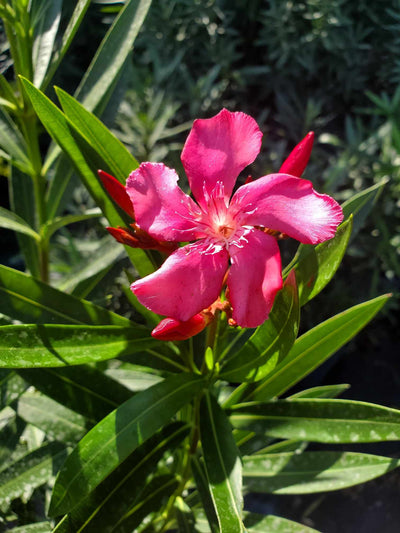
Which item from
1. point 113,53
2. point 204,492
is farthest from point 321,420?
point 113,53

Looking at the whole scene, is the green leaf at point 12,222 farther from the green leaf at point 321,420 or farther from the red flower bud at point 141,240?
the green leaf at point 321,420

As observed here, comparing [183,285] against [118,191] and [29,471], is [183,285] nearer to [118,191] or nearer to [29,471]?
[118,191]

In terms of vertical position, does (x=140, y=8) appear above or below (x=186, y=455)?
above

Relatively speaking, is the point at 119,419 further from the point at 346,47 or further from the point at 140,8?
the point at 346,47

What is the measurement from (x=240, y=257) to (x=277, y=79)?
190 centimetres

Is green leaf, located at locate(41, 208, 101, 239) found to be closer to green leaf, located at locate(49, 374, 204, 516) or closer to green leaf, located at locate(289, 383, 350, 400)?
green leaf, located at locate(49, 374, 204, 516)

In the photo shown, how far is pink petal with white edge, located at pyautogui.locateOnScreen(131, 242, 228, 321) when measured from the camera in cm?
57

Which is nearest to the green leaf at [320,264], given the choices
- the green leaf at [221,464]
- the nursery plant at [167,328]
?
the nursery plant at [167,328]

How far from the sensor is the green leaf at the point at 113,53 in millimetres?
894

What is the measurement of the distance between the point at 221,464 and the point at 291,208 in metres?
0.34

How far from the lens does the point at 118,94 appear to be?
3.27ft

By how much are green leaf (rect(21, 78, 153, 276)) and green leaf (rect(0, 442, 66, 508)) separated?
0.37 metres

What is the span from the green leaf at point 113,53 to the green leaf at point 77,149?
238 mm

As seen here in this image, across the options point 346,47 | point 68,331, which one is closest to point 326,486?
point 68,331
